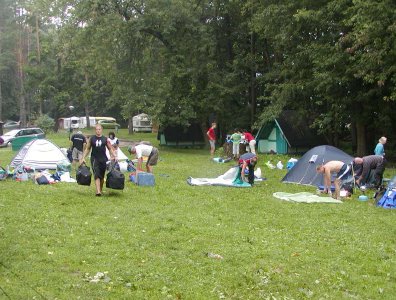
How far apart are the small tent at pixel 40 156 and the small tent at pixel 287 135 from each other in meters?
13.0

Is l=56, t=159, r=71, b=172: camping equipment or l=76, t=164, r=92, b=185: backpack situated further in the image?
l=56, t=159, r=71, b=172: camping equipment

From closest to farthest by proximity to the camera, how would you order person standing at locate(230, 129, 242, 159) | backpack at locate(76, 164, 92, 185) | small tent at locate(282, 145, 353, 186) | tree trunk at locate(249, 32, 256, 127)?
backpack at locate(76, 164, 92, 185)
small tent at locate(282, 145, 353, 186)
person standing at locate(230, 129, 242, 159)
tree trunk at locate(249, 32, 256, 127)

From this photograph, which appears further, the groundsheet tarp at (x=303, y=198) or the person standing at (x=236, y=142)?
the person standing at (x=236, y=142)

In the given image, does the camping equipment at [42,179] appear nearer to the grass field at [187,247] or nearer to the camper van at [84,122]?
the grass field at [187,247]

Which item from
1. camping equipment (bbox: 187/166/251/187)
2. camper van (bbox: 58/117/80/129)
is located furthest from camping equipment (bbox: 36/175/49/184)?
camper van (bbox: 58/117/80/129)

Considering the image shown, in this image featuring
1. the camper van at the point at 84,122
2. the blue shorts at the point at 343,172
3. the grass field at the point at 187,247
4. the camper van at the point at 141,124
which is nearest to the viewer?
the grass field at the point at 187,247

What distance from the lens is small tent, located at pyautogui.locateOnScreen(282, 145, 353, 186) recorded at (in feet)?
52.5

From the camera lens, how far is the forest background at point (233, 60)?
73.3ft

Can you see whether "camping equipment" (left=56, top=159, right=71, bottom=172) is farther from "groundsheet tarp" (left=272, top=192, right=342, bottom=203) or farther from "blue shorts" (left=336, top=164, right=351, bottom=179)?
"blue shorts" (left=336, top=164, right=351, bottom=179)

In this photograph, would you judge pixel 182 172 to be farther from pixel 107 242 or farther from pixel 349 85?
pixel 107 242

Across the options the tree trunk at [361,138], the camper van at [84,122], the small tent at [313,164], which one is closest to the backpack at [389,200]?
the small tent at [313,164]

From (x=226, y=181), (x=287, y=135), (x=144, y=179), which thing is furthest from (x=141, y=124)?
(x=144, y=179)

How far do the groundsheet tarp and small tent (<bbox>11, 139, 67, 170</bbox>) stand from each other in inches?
329

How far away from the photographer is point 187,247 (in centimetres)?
789
